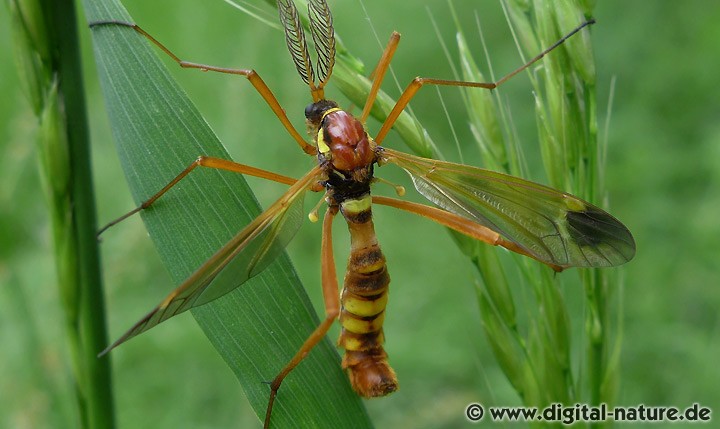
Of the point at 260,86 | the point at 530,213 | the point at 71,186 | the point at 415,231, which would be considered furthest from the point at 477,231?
the point at 415,231

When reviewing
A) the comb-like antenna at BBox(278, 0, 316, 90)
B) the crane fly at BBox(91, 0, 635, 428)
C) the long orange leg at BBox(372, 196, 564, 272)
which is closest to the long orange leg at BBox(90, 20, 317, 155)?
the crane fly at BBox(91, 0, 635, 428)

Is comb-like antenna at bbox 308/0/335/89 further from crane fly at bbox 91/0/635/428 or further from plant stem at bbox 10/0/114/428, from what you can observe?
plant stem at bbox 10/0/114/428

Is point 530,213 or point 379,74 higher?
point 379,74

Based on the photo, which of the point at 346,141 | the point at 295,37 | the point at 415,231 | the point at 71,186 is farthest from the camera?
the point at 415,231

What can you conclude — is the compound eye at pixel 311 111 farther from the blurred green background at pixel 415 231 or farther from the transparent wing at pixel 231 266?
the blurred green background at pixel 415 231

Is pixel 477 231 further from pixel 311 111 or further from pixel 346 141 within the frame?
pixel 311 111

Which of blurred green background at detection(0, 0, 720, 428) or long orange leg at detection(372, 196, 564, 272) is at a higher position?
long orange leg at detection(372, 196, 564, 272)
